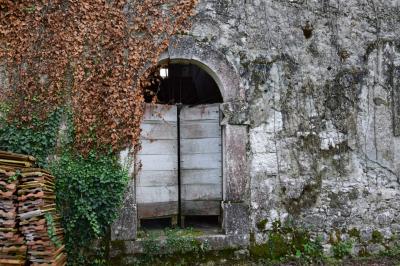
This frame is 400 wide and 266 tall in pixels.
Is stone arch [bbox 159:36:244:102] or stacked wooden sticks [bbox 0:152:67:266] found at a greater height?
stone arch [bbox 159:36:244:102]

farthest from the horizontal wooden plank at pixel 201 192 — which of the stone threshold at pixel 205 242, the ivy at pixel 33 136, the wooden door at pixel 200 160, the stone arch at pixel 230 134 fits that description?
the ivy at pixel 33 136

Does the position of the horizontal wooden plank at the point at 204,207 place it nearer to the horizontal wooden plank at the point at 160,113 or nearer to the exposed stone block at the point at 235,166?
the exposed stone block at the point at 235,166

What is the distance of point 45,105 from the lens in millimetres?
5219

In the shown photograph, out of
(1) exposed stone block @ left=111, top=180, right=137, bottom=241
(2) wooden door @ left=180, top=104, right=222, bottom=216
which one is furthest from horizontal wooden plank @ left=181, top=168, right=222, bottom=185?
(1) exposed stone block @ left=111, top=180, right=137, bottom=241

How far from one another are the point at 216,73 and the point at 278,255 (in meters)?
2.50

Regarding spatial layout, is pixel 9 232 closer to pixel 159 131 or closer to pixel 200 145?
pixel 159 131

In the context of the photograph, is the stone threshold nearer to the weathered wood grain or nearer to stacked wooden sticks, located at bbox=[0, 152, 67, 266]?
stacked wooden sticks, located at bbox=[0, 152, 67, 266]

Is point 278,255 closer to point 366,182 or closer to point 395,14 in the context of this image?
point 366,182

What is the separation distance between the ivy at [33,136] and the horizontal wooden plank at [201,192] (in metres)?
1.87

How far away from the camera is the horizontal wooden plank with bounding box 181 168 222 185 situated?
19.7 feet

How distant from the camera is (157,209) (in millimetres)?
5844

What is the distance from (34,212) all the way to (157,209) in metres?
1.88

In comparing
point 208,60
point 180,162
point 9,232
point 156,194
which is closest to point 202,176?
point 180,162

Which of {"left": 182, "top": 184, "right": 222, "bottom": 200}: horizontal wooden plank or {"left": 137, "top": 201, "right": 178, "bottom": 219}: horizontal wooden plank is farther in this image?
{"left": 182, "top": 184, "right": 222, "bottom": 200}: horizontal wooden plank
